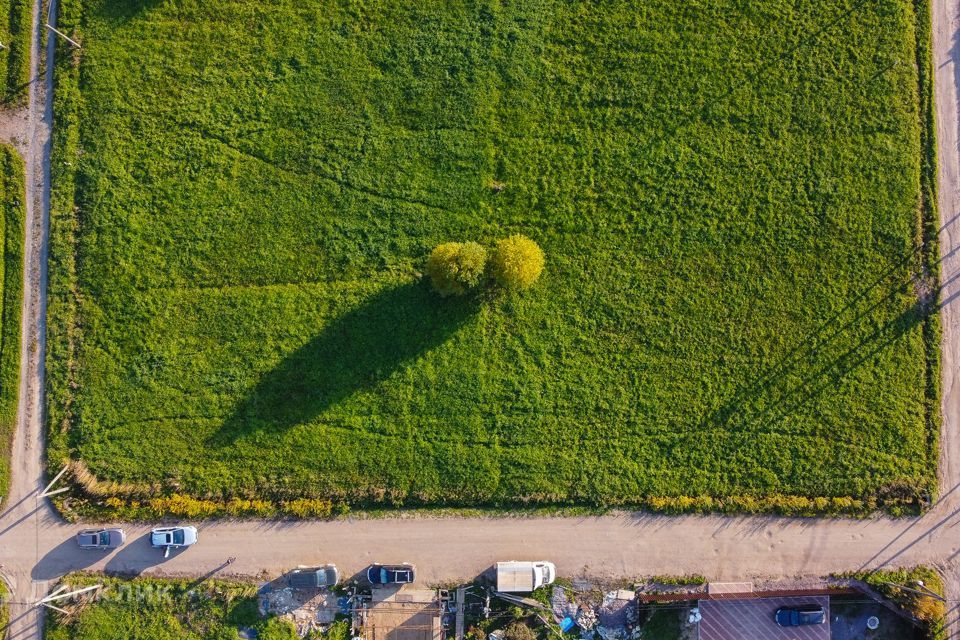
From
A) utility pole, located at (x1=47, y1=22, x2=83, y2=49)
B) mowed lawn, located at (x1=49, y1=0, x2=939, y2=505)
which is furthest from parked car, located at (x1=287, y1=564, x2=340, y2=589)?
utility pole, located at (x1=47, y1=22, x2=83, y2=49)

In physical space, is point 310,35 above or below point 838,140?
above

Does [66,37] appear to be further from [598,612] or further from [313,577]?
[598,612]

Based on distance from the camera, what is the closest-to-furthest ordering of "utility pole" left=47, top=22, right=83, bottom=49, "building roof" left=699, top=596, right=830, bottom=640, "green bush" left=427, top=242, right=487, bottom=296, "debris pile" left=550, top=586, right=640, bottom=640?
"green bush" left=427, top=242, right=487, bottom=296 < "building roof" left=699, top=596, right=830, bottom=640 < "debris pile" left=550, top=586, right=640, bottom=640 < "utility pole" left=47, top=22, right=83, bottom=49

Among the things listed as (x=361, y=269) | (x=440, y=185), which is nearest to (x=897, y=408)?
(x=440, y=185)

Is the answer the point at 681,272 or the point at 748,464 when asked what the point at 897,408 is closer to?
the point at 748,464

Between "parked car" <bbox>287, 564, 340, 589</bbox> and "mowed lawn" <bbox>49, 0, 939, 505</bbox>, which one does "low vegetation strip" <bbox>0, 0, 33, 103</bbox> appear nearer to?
"mowed lawn" <bbox>49, 0, 939, 505</bbox>
